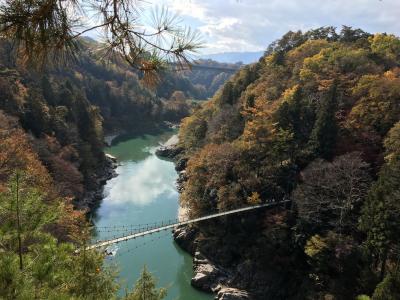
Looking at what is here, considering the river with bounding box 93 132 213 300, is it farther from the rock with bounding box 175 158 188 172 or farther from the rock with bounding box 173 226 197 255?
the rock with bounding box 175 158 188 172

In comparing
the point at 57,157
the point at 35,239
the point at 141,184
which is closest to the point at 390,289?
the point at 35,239

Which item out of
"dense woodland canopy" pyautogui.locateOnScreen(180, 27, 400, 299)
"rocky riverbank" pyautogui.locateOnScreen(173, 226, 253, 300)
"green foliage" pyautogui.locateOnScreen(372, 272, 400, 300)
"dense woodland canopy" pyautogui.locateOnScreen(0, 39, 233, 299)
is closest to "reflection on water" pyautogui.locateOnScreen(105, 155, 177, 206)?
"dense woodland canopy" pyautogui.locateOnScreen(0, 39, 233, 299)

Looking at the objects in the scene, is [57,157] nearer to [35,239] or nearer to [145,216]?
[145,216]

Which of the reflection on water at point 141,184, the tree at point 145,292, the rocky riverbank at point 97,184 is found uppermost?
the tree at point 145,292

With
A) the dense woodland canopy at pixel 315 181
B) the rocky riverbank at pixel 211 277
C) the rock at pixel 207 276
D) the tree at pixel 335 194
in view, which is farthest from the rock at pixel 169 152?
the tree at pixel 335 194

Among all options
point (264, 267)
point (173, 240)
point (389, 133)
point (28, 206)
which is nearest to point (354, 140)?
point (389, 133)

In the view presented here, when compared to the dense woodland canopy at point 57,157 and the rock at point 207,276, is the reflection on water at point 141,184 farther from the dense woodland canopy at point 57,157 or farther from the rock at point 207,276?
the rock at point 207,276

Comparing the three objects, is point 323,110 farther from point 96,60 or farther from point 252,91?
point 96,60
